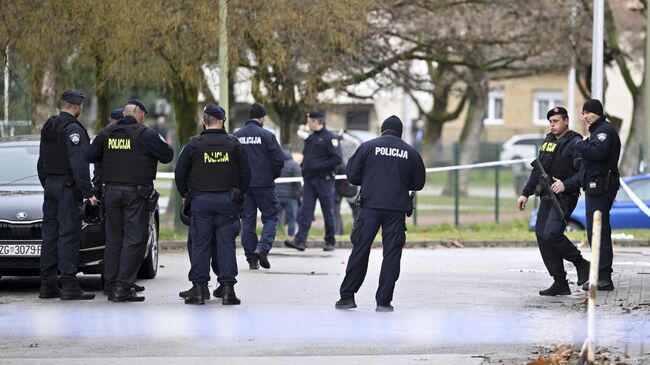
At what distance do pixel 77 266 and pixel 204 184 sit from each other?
1620mm

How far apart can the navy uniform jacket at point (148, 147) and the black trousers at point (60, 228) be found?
422 millimetres

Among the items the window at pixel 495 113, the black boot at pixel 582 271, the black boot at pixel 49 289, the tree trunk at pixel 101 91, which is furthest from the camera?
the window at pixel 495 113

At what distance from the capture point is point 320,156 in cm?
1836

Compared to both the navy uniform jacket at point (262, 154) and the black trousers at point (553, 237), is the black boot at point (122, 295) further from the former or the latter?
the black trousers at point (553, 237)

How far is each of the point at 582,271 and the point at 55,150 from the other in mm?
5216

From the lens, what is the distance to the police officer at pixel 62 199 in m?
13.0

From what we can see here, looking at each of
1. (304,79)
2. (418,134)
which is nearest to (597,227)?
(304,79)

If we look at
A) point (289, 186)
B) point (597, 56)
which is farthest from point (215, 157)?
point (597, 56)

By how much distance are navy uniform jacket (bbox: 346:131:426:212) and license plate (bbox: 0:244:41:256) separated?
312 centimetres

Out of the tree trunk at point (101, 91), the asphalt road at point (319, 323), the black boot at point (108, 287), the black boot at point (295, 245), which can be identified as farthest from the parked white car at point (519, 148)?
the black boot at point (108, 287)

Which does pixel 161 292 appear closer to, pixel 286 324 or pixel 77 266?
pixel 77 266

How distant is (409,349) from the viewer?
32.8 feet

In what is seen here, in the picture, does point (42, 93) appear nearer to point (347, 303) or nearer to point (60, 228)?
point (60, 228)

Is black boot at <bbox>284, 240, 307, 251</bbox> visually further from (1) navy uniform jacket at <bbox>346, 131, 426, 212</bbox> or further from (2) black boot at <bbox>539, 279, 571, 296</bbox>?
(1) navy uniform jacket at <bbox>346, 131, 426, 212</bbox>
